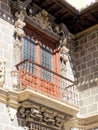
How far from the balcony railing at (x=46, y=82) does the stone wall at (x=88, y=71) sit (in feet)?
0.98

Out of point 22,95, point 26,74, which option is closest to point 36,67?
point 26,74

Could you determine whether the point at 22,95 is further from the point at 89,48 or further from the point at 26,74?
the point at 89,48

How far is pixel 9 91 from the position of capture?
33.7 feet

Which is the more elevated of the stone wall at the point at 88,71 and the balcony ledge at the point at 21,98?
the stone wall at the point at 88,71

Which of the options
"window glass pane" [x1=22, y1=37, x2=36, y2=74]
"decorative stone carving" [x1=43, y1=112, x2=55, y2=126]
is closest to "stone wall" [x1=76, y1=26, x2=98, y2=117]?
"decorative stone carving" [x1=43, y1=112, x2=55, y2=126]

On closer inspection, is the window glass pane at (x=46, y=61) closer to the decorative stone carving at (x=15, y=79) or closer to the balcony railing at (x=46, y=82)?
the balcony railing at (x=46, y=82)

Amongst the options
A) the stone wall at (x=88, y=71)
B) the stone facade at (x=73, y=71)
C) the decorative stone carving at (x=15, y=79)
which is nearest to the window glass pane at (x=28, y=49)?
the stone facade at (x=73, y=71)

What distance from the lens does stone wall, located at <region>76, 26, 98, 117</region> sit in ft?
40.8

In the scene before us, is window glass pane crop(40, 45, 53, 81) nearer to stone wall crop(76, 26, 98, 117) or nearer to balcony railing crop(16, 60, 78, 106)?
balcony railing crop(16, 60, 78, 106)

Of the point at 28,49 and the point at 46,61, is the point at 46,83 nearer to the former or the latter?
the point at 46,61

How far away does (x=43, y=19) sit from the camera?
1252cm

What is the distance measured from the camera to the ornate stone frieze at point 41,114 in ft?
34.6

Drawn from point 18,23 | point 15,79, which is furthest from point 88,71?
point 15,79

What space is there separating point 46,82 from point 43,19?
2.00 meters
